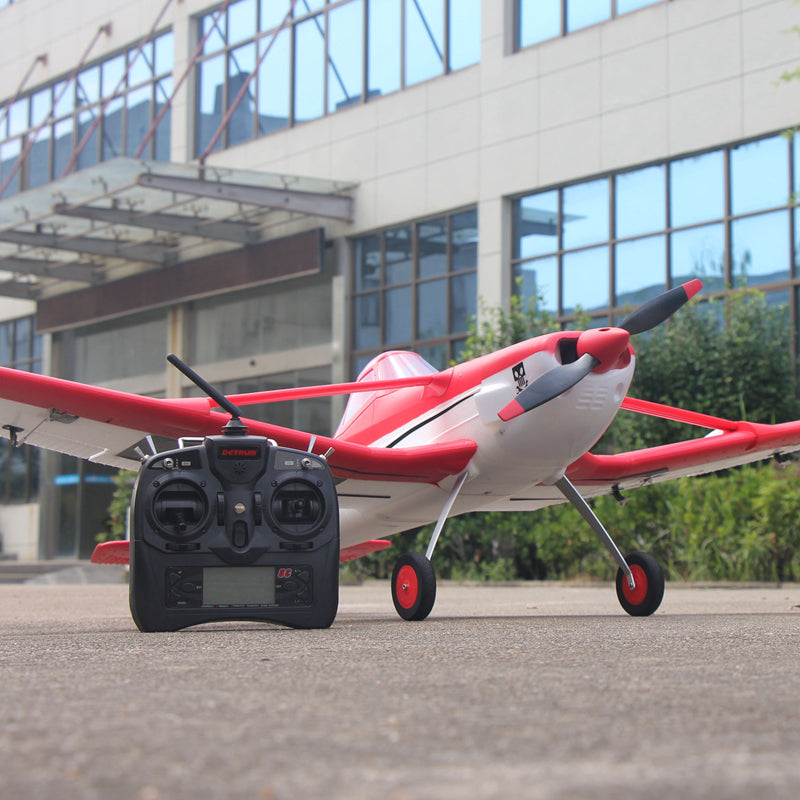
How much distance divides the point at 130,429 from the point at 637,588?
3692 mm

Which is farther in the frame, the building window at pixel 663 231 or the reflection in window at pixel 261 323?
the reflection in window at pixel 261 323

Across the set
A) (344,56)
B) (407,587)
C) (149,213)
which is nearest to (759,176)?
(344,56)

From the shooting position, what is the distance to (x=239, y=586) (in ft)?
20.3

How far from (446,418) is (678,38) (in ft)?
50.2

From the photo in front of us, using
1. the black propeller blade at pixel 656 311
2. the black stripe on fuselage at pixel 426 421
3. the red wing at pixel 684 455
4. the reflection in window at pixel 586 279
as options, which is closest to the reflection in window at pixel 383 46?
the reflection in window at pixel 586 279

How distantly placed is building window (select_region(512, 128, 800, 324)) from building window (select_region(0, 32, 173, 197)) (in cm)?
1326

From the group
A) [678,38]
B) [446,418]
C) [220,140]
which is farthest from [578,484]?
[220,140]

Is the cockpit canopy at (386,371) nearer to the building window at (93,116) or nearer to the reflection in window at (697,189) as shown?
the reflection in window at (697,189)

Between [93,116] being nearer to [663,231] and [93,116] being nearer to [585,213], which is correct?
[585,213]

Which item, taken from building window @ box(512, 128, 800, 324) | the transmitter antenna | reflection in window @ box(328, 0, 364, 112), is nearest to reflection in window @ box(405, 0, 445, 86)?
reflection in window @ box(328, 0, 364, 112)

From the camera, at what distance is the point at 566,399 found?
7828 millimetres

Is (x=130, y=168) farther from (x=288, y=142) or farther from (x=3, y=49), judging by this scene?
(x=3, y=49)

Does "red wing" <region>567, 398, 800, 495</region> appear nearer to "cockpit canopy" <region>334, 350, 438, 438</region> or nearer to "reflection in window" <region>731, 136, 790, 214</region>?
"cockpit canopy" <region>334, 350, 438, 438</region>

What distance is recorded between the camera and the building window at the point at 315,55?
26016mm
